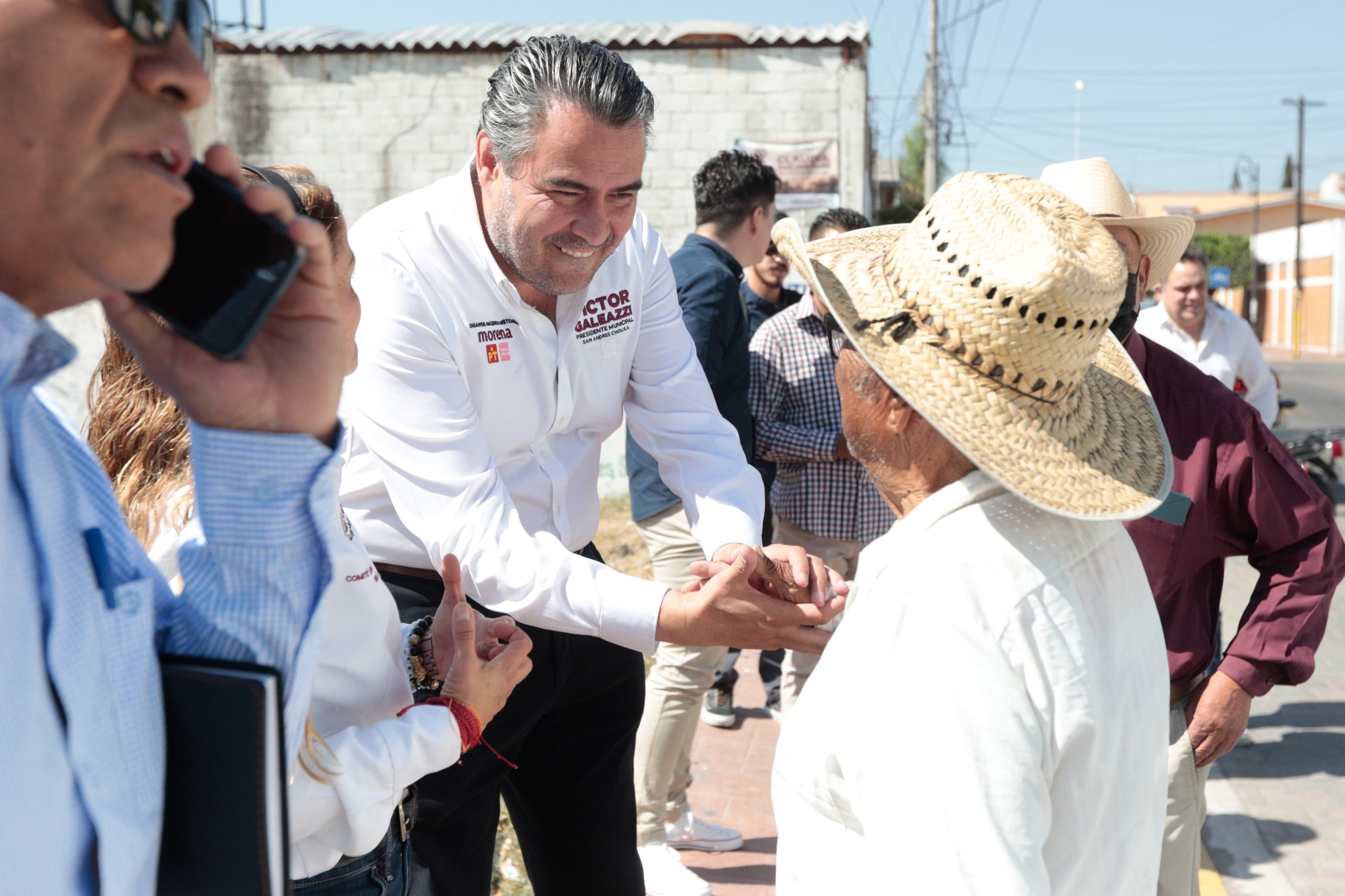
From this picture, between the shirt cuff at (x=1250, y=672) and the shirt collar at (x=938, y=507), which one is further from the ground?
the shirt collar at (x=938, y=507)

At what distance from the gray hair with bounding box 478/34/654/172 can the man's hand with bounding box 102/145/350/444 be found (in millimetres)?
1519

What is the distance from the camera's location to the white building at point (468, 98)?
9.31 metres

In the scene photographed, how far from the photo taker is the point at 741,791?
469cm

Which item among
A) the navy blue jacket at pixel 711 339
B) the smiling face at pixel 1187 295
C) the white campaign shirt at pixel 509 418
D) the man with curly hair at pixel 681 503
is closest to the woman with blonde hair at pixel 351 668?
the white campaign shirt at pixel 509 418

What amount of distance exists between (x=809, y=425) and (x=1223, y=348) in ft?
8.66

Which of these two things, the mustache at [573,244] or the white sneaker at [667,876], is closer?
the mustache at [573,244]

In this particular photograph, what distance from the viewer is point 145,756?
908mm

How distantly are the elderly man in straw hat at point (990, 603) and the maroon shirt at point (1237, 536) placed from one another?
3.92 feet

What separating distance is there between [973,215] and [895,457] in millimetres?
367

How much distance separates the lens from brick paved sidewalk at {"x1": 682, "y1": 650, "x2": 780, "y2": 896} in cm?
402

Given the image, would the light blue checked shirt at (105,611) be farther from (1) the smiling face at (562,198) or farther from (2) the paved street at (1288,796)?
(2) the paved street at (1288,796)

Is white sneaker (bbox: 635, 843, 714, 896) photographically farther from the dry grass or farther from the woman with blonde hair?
the woman with blonde hair

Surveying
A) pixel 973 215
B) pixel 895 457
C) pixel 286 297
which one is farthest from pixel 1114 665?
pixel 286 297

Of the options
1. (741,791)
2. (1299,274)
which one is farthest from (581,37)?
(1299,274)
